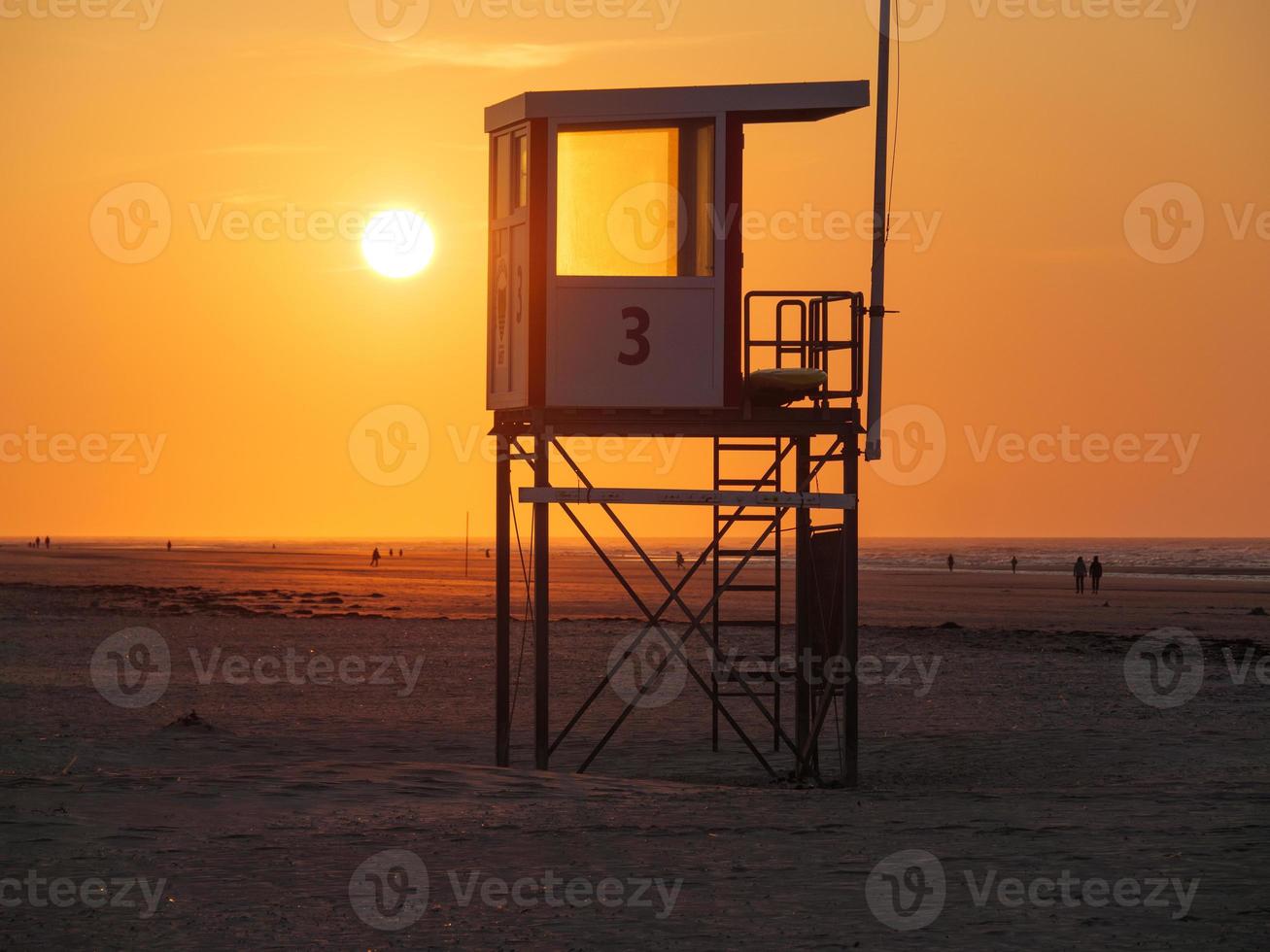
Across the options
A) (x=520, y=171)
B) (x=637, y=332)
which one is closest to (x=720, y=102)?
(x=520, y=171)

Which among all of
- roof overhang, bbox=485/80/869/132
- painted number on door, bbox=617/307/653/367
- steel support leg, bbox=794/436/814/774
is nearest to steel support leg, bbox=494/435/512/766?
painted number on door, bbox=617/307/653/367

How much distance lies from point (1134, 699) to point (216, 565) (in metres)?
85.3

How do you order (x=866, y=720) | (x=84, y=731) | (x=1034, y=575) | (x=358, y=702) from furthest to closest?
(x=1034, y=575) < (x=358, y=702) < (x=866, y=720) < (x=84, y=731)

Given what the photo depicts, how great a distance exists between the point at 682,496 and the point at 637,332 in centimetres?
184

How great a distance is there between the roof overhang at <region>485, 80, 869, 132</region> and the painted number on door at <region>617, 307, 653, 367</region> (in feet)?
6.56

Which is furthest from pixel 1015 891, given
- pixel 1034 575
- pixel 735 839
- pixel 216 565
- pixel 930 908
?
pixel 216 565

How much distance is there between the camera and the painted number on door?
15977mm

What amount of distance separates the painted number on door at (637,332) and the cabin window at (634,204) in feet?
1.32

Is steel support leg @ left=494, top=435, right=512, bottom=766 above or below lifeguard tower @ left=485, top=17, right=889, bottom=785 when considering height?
below

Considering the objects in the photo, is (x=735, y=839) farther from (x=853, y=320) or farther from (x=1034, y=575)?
(x=1034, y=575)

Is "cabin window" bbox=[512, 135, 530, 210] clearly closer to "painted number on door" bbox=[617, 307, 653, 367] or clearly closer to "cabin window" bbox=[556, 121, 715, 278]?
"cabin window" bbox=[556, 121, 715, 278]

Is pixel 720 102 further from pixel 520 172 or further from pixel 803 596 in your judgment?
pixel 803 596

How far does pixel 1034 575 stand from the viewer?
96.1 m

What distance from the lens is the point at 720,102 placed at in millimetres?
15680
